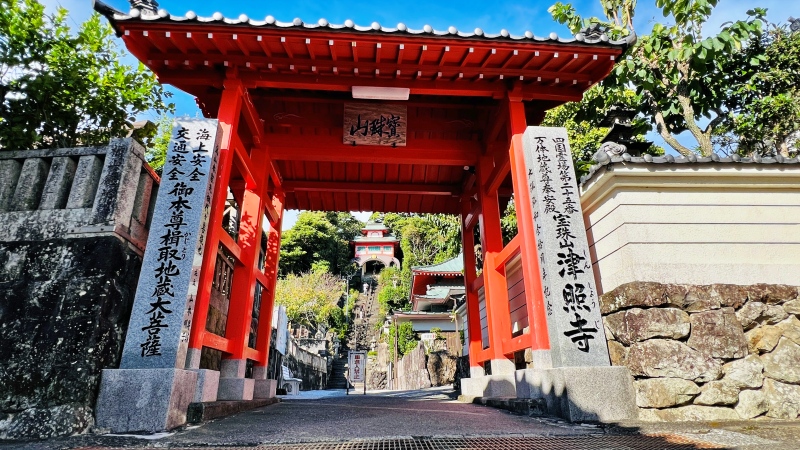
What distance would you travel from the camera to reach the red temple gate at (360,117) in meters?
5.24

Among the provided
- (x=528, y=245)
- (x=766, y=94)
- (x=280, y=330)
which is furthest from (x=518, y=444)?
(x=766, y=94)

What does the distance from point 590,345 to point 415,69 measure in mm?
4257

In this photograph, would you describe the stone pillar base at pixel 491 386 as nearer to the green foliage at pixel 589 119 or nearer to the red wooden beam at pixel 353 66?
the red wooden beam at pixel 353 66

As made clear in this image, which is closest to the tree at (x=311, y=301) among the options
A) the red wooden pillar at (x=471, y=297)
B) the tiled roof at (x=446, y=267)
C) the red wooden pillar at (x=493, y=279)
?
the tiled roof at (x=446, y=267)

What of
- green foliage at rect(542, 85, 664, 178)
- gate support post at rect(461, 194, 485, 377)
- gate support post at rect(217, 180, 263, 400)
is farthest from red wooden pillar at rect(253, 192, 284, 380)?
green foliage at rect(542, 85, 664, 178)

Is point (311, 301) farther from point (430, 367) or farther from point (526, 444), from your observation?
point (526, 444)

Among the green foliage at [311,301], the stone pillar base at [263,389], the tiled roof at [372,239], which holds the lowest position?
the stone pillar base at [263,389]

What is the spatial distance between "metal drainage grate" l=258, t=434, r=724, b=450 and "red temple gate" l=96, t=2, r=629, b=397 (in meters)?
1.56

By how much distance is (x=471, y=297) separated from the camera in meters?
9.13

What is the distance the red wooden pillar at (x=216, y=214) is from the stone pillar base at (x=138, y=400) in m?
0.57

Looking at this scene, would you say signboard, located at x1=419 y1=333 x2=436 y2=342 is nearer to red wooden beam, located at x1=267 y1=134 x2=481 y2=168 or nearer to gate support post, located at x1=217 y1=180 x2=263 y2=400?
red wooden beam, located at x1=267 y1=134 x2=481 y2=168

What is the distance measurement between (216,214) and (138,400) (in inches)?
88.1

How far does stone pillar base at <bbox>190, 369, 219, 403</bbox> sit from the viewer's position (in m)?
4.67

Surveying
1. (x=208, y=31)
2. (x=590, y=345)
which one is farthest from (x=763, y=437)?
(x=208, y=31)
